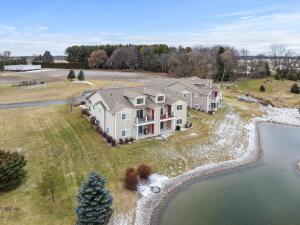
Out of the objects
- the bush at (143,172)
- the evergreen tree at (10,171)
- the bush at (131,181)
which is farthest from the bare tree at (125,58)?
the evergreen tree at (10,171)

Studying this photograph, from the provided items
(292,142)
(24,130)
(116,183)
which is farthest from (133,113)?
(292,142)

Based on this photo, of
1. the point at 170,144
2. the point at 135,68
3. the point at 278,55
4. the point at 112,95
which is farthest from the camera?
the point at 278,55

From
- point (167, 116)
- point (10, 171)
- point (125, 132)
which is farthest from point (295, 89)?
point (10, 171)

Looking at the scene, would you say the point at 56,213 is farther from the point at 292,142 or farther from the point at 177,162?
the point at 292,142

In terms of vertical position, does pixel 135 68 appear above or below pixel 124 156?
above

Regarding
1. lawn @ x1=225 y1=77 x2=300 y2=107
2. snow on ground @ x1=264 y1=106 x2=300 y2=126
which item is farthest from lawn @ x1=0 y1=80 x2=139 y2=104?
lawn @ x1=225 y1=77 x2=300 y2=107

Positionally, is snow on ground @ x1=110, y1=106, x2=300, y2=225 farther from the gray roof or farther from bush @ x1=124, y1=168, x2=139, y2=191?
the gray roof

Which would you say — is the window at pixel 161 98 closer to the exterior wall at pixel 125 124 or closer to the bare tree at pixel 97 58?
the exterior wall at pixel 125 124
